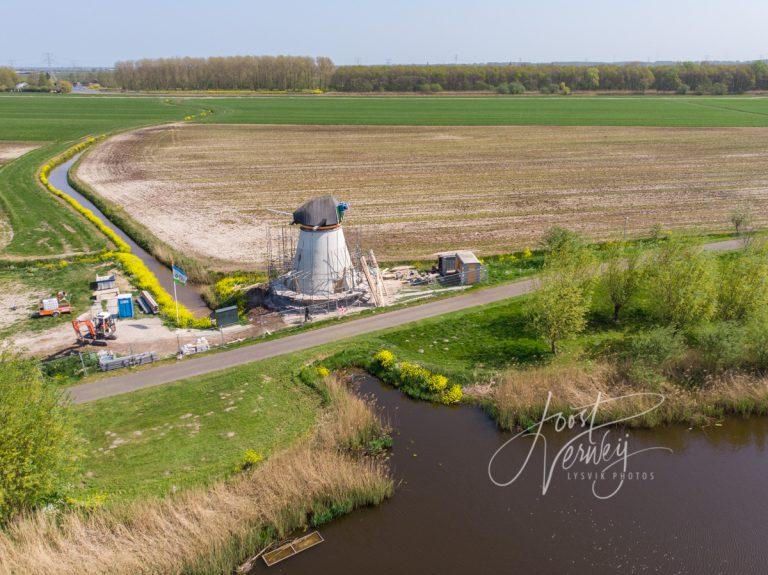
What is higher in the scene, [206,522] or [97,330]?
[97,330]

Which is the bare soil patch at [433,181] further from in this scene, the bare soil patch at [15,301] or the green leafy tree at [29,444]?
the green leafy tree at [29,444]

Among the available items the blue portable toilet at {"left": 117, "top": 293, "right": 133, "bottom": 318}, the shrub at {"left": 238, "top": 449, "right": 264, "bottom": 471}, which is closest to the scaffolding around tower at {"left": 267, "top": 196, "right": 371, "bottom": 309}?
the blue portable toilet at {"left": 117, "top": 293, "right": 133, "bottom": 318}

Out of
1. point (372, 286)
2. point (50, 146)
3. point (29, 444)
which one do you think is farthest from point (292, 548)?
point (50, 146)

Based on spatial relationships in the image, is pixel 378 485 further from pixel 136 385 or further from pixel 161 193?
pixel 161 193

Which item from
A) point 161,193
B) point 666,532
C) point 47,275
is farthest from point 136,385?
point 161,193

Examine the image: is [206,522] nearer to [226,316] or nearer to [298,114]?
[226,316]

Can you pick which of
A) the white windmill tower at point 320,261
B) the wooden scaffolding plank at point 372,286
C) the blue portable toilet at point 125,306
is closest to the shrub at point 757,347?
the wooden scaffolding plank at point 372,286

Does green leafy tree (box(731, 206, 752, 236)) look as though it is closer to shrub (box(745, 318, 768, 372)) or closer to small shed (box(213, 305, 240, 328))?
shrub (box(745, 318, 768, 372))
